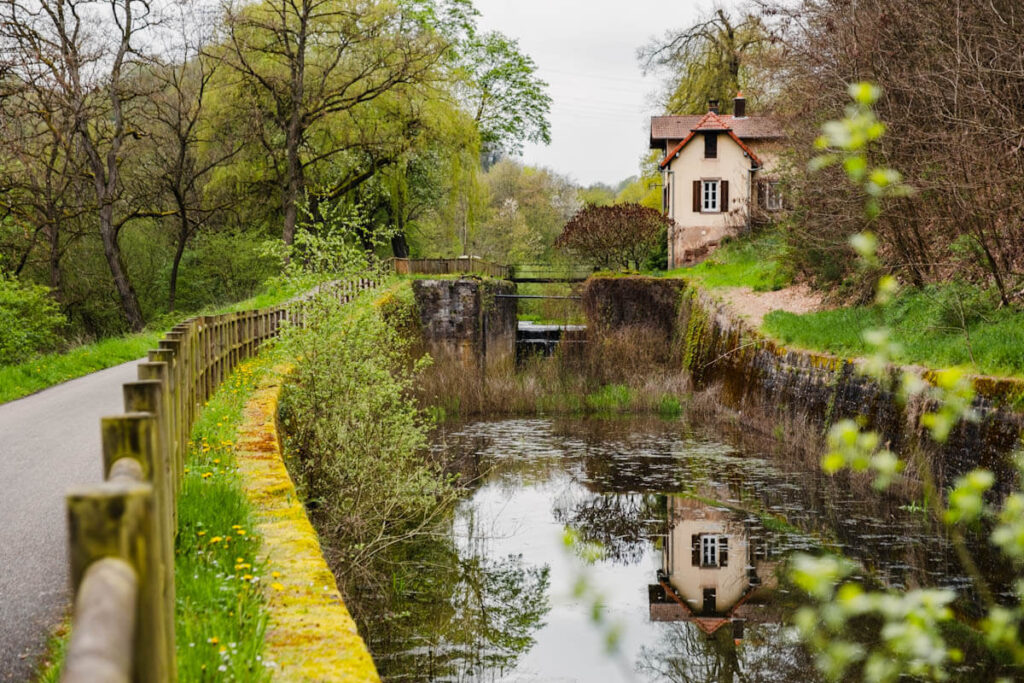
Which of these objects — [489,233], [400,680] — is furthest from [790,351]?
[489,233]

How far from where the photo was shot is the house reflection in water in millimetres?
8938

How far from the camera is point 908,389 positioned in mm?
2484

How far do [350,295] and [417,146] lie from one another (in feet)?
69.9

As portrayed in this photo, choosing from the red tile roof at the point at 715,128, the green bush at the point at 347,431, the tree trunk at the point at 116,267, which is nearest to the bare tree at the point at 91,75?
the tree trunk at the point at 116,267

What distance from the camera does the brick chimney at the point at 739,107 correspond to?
39.9 m

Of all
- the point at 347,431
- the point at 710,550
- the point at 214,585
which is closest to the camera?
the point at 214,585

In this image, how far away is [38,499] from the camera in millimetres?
6949

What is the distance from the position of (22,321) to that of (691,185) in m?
27.0

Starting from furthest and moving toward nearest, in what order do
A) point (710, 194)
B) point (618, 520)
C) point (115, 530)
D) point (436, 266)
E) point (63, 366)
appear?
point (710, 194)
point (436, 266)
point (63, 366)
point (618, 520)
point (115, 530)

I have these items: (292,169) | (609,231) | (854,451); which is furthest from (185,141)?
(854,451)

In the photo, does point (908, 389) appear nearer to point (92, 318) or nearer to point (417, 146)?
point (417, 146)

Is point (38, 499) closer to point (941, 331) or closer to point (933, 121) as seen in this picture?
point (941, 331)

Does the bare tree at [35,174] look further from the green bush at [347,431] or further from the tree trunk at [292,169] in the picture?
the green bush at [347,431]

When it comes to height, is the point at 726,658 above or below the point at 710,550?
below
